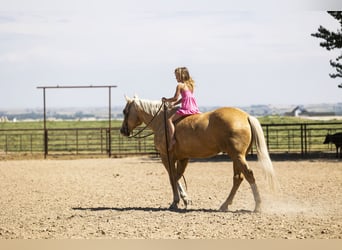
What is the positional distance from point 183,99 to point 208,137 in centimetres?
60

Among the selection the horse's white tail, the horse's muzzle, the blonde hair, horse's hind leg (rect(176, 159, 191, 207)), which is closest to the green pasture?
the horse's muzzle

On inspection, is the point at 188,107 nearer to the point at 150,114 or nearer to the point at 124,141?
the point at 150,114

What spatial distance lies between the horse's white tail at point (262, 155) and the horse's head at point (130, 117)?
1711 mm

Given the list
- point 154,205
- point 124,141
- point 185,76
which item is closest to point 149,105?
point 185,76

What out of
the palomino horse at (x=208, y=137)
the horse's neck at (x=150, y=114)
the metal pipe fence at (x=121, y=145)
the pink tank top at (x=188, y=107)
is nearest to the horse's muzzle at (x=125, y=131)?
the palomino horse at (x=208, y=137)

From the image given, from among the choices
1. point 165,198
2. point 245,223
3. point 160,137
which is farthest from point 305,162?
point 245,223

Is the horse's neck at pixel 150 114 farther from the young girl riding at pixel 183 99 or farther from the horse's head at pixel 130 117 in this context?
the young girl riding at pixel 183 99

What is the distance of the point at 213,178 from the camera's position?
13008mm

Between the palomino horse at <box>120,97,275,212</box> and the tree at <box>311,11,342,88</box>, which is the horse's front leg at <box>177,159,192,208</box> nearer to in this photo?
the palomino horse at <box>120,97,275,212</box>

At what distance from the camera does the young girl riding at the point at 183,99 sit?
848 centimetres

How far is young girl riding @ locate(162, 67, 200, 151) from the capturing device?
8.48 m

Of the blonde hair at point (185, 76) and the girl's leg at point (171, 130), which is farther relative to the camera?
the girl's leg at point (171, 130)

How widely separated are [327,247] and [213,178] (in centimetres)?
708

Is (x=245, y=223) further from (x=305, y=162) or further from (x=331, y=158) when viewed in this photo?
(x=331, y=158)
